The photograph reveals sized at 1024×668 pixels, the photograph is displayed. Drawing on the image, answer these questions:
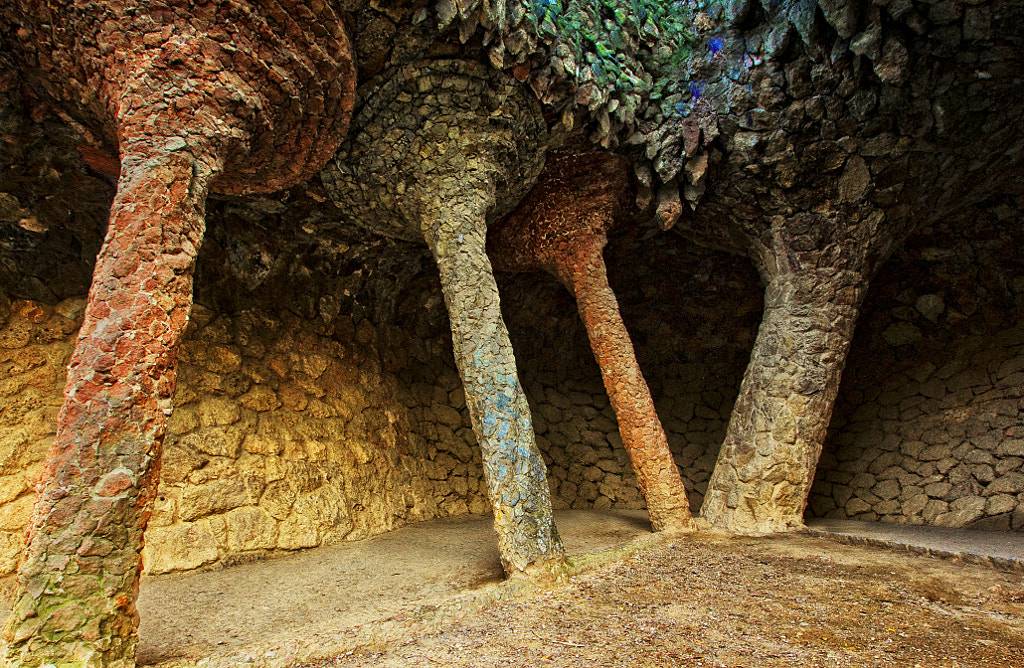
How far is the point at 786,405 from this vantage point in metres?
4.68

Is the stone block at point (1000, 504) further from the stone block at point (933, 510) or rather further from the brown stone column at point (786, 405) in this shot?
the brown stone column at point (786, 405)

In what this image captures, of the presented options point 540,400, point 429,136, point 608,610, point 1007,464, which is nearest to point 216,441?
point 429,136

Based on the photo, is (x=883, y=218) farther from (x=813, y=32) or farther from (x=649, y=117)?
(x=649, y=117)

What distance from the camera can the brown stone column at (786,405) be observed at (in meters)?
4.55

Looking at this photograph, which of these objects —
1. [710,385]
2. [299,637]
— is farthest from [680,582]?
[710,385]

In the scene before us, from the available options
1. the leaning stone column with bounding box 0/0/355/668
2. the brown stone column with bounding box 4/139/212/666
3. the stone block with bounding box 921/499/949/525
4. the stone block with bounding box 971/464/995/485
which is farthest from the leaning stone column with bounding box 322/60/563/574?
the stone block with bounding box 971/464/995/485

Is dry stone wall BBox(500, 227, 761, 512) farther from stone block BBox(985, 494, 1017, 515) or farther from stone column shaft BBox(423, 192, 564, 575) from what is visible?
stone block BBox(985, 494, 1017, 515)

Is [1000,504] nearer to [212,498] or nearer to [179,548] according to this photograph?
[212,498]

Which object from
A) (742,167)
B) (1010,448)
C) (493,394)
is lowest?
(1010,448)

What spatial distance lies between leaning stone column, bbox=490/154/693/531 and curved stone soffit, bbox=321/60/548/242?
0.58 m

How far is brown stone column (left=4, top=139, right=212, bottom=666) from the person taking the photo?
2049 millimetres

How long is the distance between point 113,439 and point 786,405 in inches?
179

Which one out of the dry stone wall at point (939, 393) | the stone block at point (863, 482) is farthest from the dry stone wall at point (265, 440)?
the dry stone wall at point (939, 393)

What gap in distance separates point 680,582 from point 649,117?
11.6 ft
